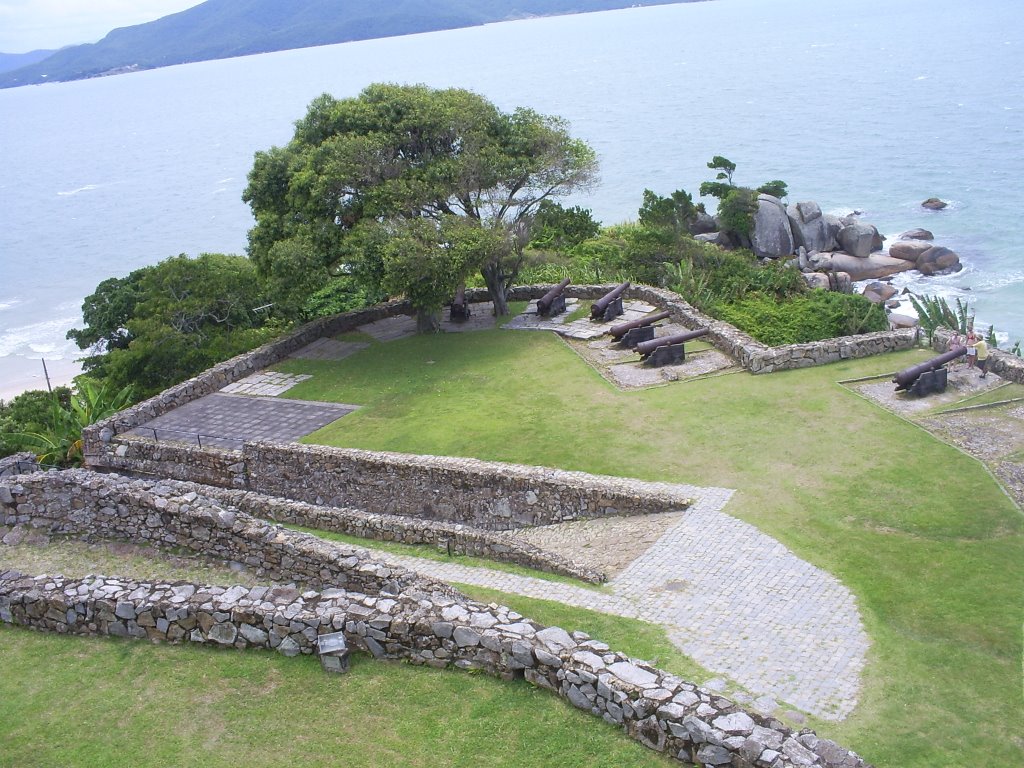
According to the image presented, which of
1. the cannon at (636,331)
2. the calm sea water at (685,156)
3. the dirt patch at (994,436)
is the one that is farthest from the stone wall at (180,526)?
the calm sea water at (685,156)

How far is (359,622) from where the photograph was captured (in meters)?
11.2

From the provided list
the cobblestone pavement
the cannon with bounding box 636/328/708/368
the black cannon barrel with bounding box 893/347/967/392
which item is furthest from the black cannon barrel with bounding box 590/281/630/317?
the cobblestone pavement

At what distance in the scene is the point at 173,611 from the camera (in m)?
11.8

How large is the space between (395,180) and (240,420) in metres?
8.17

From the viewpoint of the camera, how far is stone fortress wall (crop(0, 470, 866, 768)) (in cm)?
933

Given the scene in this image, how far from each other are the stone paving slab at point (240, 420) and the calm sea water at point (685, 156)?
34.2m

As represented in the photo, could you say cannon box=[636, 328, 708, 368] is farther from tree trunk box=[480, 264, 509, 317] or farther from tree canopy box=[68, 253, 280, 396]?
tree canopy box=[68, 253, 280, 396]

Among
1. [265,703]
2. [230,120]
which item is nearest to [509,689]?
[265,703]

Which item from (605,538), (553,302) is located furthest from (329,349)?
(605,538)

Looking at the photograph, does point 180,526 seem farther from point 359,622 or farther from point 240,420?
point 240,420

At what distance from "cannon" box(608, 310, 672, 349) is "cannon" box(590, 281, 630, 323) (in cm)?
179

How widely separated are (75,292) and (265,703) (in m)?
69.3

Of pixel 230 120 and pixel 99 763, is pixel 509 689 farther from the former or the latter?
pixel 230 120

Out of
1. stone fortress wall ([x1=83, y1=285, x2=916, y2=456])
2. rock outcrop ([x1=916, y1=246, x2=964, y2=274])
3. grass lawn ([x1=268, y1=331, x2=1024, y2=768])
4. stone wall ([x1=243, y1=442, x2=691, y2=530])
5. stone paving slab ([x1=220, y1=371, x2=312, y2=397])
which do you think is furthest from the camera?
rock outcrop ([x1=916, y1=246, x2=964, y2=274])
